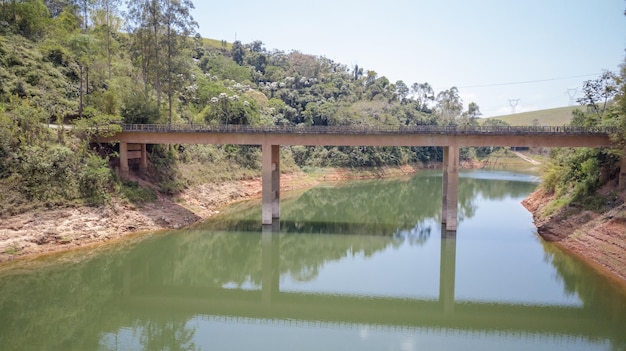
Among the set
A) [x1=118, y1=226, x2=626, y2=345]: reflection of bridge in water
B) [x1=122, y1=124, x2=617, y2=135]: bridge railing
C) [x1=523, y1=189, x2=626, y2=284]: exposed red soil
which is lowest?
[x1=118, y1=226, x2=626, y2=345]: reflection of bridge in water

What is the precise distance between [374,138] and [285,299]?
1743cm

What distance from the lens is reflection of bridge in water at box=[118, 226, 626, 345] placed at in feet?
65.3

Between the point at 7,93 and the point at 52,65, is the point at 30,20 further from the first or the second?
the point at 7,93

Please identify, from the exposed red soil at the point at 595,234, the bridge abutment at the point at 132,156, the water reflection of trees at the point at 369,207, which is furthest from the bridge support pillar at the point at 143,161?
the exposed red soil at the point at 595,234

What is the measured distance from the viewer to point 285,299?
24141 millimetres

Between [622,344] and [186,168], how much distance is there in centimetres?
3978

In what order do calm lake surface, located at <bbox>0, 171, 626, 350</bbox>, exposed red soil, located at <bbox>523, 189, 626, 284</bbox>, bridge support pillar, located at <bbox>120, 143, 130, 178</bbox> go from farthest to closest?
bridge support pillar, located at <bbox>120, 143, 130, 178</bbox> < exposed red soil, located at <bbox>523, 189, 626, 284</bbox> < calm lake surface, located at <bbox>0, 171, 626, 350</bbox>

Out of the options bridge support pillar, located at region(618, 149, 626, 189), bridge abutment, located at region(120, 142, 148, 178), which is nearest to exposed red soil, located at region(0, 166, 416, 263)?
bridge abutment, located at region(120, 142, 148, 178)

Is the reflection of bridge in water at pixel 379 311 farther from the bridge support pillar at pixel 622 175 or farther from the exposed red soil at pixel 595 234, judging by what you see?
the bridge support pillar at pixel 622 175

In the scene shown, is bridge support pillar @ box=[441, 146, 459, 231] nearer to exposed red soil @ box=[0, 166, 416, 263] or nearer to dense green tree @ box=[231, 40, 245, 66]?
exposed red soil @ box=[0, 166, 416, 263]

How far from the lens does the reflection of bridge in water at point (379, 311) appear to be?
783 inches

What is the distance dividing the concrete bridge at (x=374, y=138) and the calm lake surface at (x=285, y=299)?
514cm

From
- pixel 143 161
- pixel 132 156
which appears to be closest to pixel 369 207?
pixel 143 161

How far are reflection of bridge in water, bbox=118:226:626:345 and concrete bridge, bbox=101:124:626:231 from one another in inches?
527
